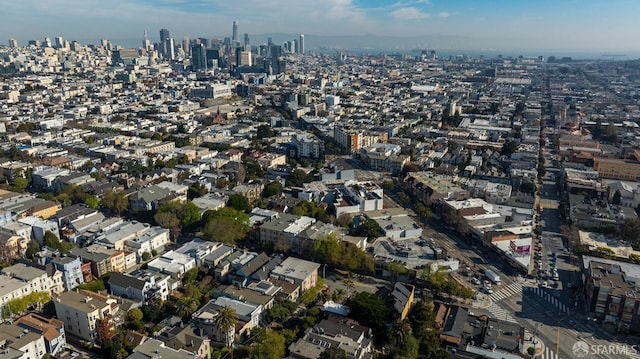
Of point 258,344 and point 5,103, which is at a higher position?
point 5,103

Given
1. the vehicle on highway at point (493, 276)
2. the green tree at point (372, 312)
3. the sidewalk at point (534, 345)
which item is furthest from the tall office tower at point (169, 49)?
the sidewalk at point (534, 345)

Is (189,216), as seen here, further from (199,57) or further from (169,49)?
(169,49)

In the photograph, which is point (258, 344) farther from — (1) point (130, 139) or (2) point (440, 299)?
(1) point (130, 139)

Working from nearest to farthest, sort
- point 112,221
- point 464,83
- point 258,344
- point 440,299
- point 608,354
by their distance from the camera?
point 258,344 < point 608,354 < point 440,299 < point 112,221 < point 464,83

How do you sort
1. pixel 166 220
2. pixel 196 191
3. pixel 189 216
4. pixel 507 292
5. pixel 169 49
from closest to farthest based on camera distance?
pixel 507 292, pixel 166 220, pixel 189 216, pixel 196 191, pixel 169 49

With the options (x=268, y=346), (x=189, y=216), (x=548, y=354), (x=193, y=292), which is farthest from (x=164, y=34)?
(x=548, y=354)

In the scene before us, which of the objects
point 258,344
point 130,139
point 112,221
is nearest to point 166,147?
point 130,139

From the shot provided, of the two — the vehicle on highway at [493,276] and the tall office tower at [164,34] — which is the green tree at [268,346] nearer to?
the vehicle on highway at [493,276]
